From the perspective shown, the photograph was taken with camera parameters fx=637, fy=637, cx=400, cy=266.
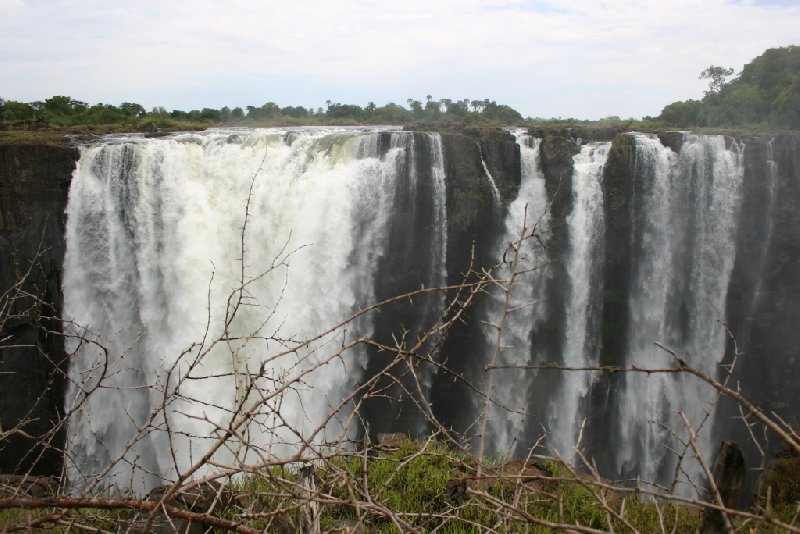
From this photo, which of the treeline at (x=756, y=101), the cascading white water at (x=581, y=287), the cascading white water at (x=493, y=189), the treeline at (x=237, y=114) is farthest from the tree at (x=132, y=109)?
the treeline at (x=756, y=101)

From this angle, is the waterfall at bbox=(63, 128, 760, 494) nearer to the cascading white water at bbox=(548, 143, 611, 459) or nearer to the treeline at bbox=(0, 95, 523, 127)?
the cascading white water at bbox=(548, 143, 611, 459)

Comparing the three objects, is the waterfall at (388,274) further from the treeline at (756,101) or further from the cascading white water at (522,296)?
the treeline at (756,101)

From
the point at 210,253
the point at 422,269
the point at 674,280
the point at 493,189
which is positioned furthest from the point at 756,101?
the point at 210,253

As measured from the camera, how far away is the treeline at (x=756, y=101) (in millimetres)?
19031

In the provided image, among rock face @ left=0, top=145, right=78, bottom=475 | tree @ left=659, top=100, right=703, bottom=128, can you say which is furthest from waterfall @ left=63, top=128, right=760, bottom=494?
tree @ left=659, top=100, right=703, bottom=128

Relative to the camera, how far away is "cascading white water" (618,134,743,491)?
14422 mm

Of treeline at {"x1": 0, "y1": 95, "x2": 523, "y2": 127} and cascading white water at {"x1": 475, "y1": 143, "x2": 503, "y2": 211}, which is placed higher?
treeline at {"x1": 0, "y1": 95, "x2": 523, "y2": 127}

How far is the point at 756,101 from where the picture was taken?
21.0 m

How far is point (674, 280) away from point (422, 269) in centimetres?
597

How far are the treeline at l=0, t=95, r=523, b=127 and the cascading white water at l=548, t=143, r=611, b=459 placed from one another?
9.72 meters

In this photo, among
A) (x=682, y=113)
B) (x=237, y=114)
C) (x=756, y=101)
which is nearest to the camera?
(x=756, y=101)

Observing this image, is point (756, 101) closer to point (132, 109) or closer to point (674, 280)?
point (674, 280)

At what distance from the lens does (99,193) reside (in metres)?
13.0

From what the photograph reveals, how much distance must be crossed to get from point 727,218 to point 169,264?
1247cm
